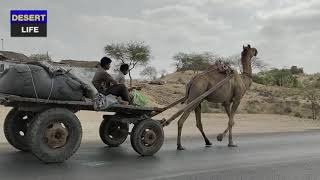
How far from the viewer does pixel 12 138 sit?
36.1 ft

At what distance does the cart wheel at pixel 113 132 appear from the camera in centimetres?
1249

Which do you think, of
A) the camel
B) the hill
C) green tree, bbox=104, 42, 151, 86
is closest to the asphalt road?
the camel

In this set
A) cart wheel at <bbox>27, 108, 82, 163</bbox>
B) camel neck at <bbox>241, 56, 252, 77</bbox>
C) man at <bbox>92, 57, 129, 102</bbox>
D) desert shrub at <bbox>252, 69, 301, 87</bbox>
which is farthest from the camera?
desert shrub at <bbox>252, 69, 301, 87</bbox>

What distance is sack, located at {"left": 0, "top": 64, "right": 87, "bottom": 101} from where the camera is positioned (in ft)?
30.6

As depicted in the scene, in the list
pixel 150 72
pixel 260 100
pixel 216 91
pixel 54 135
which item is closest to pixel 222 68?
pixel 216 91

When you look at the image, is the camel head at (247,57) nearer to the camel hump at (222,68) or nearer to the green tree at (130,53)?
the camel hump at (222,68)

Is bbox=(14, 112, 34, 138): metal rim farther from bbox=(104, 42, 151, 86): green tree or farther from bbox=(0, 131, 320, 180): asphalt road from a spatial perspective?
bbox=(104, 42, 151, 86): green tree

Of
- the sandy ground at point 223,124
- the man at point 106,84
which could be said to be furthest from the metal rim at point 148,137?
the sandy ground at point 223,124

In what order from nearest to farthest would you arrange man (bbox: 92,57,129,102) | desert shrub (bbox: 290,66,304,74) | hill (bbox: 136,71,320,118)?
man (bbox: 92,57,129,102) < hill (bbox: 136,71,320,118) < desert shrub (bbox: 290,66,304,74)

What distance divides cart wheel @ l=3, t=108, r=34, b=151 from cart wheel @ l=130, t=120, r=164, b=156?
228 cm

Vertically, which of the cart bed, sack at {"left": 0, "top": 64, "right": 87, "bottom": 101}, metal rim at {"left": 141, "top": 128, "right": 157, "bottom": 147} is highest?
sack at {"left": 0, "top": 64, "right": 87, "bottom": 101}

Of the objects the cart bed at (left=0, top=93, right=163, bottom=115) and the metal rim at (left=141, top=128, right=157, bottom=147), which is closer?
the cart bed at (left=0, top=93, right=163, bottom=115)

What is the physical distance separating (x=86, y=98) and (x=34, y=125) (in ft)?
4.41

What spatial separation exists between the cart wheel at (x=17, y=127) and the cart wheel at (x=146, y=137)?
228 cm
